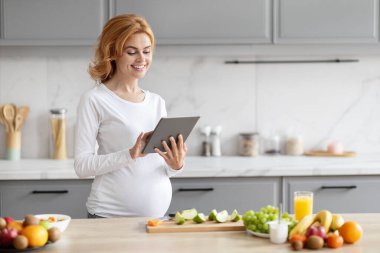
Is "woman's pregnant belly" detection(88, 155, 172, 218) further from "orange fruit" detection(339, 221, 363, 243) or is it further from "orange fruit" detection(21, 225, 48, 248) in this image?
"orange fruit" detection(339, 221, 363, 243)

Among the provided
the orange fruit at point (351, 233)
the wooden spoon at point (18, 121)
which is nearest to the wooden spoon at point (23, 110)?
the wooden spoon at point (18, 121)

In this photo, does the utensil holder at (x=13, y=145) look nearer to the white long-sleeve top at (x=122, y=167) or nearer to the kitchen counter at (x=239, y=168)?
the kitchen counter at (x=239, y=168)

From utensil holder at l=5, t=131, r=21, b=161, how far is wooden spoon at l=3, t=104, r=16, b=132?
4cm

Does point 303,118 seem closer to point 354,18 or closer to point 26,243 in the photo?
point 354,18

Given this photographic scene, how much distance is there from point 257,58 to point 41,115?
1.47m

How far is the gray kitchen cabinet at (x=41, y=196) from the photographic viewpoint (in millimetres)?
3811

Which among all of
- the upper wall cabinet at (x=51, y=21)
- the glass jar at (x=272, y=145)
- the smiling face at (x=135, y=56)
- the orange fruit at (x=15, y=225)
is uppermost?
the upper wall cabinet at (x=51, y=21)

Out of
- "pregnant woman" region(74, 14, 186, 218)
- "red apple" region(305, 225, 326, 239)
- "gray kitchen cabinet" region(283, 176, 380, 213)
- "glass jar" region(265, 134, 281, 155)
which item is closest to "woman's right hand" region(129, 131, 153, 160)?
"pregnant woman" region(74, 14, 186, 218)

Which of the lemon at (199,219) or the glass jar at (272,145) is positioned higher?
the glass jar at (272,145)

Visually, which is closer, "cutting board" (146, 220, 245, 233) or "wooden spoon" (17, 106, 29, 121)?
"cutting board" (146, 220, 245, 233)

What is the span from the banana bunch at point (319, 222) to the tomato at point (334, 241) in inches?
3.8

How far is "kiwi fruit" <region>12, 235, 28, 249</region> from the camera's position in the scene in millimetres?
2109

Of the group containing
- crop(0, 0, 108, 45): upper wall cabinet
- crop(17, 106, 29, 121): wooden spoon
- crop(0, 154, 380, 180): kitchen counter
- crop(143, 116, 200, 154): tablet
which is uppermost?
crop(0, 0, 108, 45): upper wall cabinet

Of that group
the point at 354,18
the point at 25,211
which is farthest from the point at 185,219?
the point at 354,18
